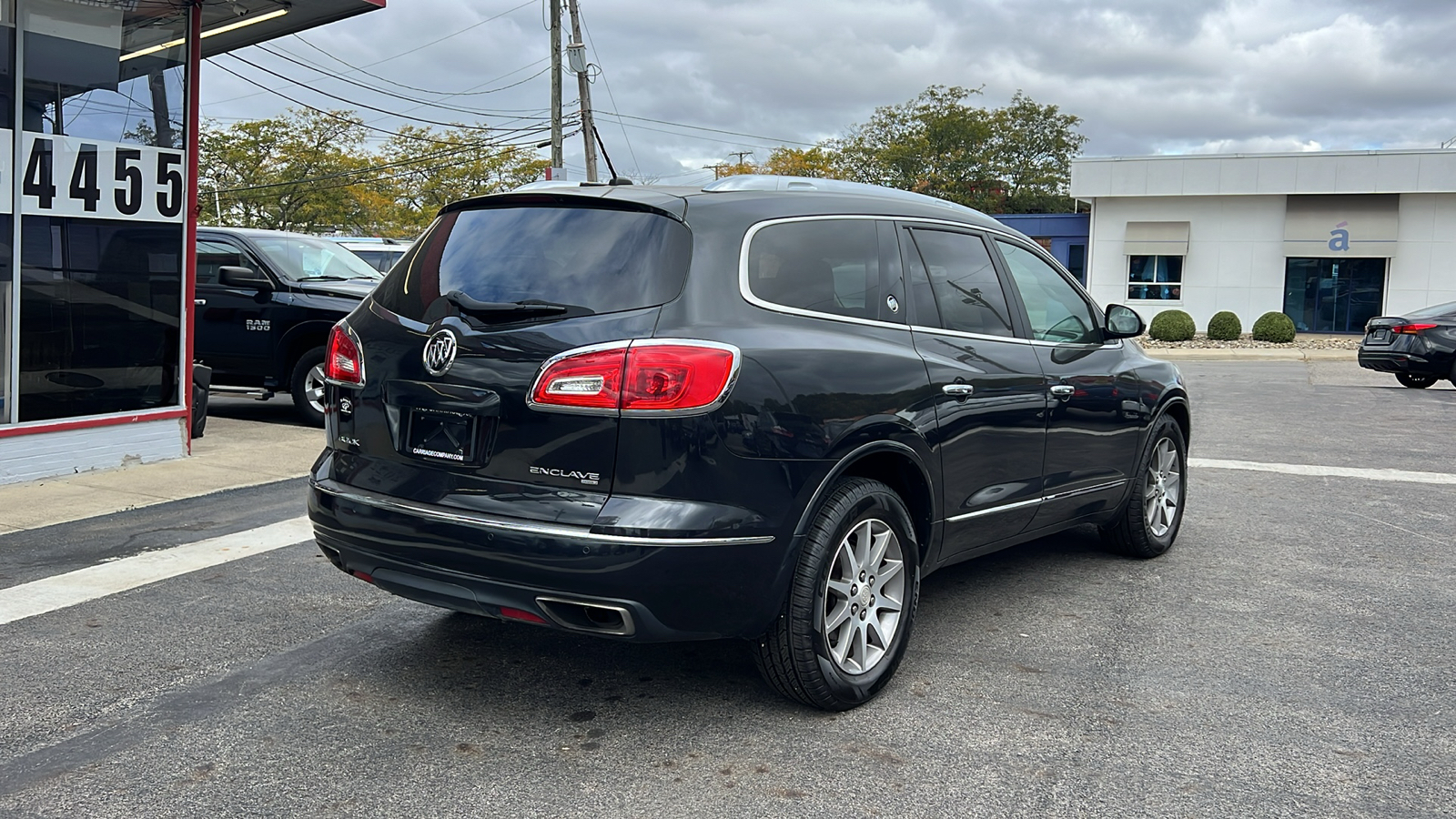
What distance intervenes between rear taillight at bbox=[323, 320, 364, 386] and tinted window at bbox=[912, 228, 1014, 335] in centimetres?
200

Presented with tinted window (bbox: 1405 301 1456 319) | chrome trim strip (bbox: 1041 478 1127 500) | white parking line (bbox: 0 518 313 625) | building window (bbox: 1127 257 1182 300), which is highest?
building window (bbox: 1127 257 1182 300)

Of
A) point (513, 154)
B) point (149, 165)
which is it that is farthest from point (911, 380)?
point (513, 154)

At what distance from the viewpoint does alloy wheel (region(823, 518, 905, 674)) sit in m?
3.95

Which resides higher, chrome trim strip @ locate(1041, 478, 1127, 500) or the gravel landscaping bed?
the gravel landscaping bed

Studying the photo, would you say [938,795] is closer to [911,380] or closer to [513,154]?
[911,380]

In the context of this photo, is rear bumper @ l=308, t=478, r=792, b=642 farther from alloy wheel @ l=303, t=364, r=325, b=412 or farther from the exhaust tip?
alloy wheel @ l=303, t=364, r=325, b=412

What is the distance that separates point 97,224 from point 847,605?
6.71 metres

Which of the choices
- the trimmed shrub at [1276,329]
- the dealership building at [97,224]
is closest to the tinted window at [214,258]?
the dealership building at [97,224]

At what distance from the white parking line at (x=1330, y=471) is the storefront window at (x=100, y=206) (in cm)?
805

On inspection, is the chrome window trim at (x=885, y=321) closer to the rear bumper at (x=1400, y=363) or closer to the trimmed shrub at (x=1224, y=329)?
the rear bumper at (x=1400, y=363)

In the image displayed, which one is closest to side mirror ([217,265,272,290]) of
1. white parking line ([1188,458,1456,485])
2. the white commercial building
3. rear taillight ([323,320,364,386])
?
rear taillight ([323,320,364,386])

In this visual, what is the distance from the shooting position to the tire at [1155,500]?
19.8 ft

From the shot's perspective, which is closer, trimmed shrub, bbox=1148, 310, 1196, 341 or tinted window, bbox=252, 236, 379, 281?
tinted window, bbox=252, 236, 379, 281

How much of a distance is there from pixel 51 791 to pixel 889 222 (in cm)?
327
